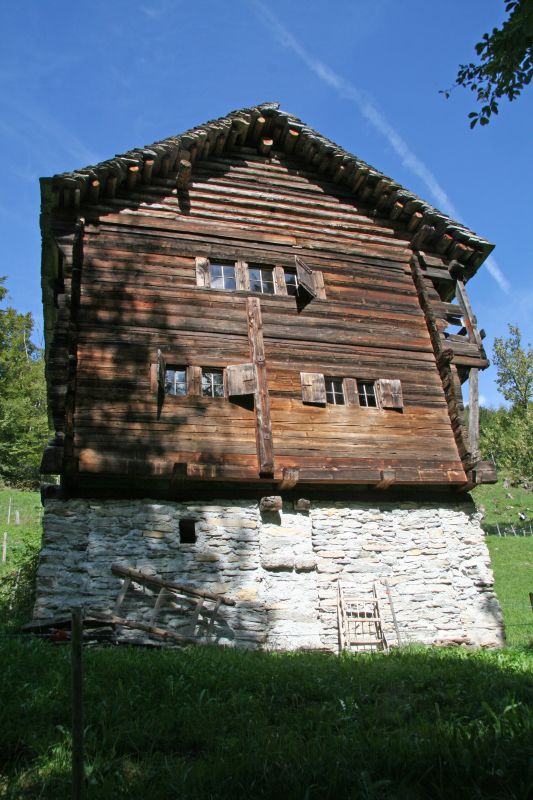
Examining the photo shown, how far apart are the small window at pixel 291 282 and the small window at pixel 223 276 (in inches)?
52.2

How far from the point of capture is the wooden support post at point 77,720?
370 cm

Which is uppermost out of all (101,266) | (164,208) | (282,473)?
(164,208)

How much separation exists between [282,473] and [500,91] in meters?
7.59

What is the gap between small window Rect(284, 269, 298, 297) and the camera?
14.7m

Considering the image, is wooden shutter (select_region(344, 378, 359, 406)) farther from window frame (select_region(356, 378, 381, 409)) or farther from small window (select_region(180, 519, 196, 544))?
small window (select_region(180, 519, 196, 544))

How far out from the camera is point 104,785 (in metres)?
4.30

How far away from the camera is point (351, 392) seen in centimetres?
1396

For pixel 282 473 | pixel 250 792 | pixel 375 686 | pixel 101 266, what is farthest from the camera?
pixel 101 266

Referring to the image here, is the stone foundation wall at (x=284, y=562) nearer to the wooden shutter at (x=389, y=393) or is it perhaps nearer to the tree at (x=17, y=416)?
the wooden shutter at (x=389, y=393)

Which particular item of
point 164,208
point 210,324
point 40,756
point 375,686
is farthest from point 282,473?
point 40,756

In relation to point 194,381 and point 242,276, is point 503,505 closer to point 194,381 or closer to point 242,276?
point 242,276

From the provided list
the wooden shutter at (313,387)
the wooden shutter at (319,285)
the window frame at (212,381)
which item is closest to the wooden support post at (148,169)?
the wooden shutter at (319,285)

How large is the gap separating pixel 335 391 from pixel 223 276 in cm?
376

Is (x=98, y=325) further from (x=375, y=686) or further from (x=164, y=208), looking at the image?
(x=375, y=686)
